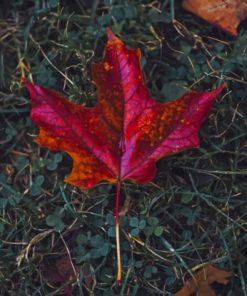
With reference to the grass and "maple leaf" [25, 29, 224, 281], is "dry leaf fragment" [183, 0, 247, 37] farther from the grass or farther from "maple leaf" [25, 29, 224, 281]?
"maple leaf" [25, 29, 224, 281]

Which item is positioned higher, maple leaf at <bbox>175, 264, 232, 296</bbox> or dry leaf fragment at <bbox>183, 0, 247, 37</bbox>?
dry leaf fragment at <bbox>183, 0, 247, 37</bbox>

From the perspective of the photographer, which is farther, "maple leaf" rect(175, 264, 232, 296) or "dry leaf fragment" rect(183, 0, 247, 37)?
"dry leaf fragment" rect(183, 0, 247, 37)

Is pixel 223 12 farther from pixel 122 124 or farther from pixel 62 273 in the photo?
pixel 62 273

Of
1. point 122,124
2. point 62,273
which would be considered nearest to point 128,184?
point 122,124

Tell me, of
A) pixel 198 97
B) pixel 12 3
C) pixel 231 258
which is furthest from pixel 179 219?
pixel 12 3

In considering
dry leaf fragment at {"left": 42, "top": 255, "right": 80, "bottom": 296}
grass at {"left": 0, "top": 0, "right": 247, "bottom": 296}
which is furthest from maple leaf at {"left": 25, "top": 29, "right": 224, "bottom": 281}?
dry leaf fragment at {"left": 42, "top": 255, "right": 80, "bottom": 296}

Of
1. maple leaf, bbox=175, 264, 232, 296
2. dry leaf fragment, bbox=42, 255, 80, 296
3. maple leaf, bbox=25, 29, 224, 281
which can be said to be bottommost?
maple leaf, bbox=175, 264, 232, 296

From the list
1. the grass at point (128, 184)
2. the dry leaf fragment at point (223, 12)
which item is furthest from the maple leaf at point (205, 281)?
the dry leaf fragment at point (223, 12)
